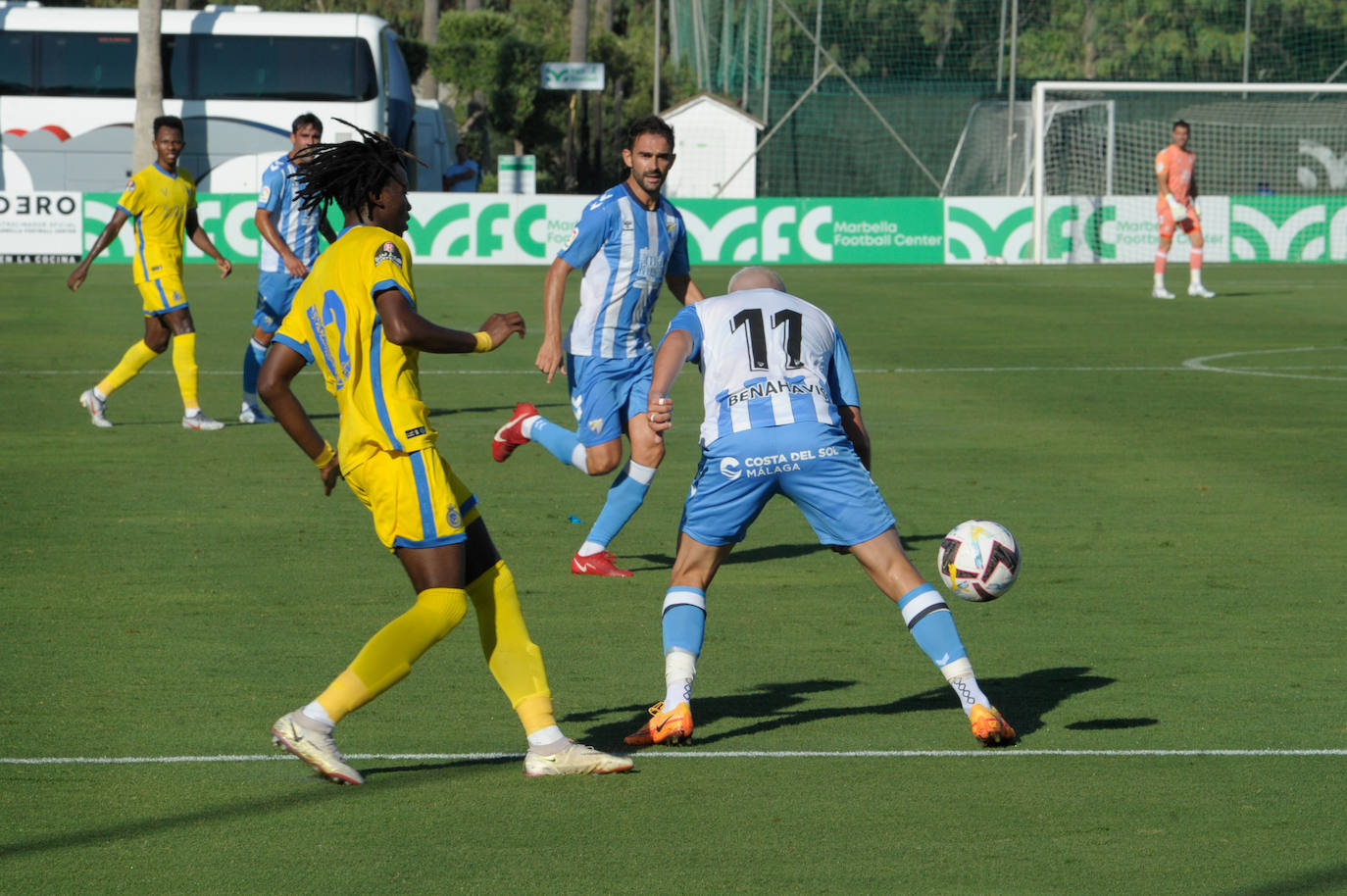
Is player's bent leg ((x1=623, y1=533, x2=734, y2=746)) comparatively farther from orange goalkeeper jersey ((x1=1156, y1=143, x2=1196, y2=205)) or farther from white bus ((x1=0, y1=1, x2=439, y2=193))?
white bus ((x1=0, y1=1, x2=439, y2=193))

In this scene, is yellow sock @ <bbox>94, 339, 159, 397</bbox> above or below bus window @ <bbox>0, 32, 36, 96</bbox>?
below

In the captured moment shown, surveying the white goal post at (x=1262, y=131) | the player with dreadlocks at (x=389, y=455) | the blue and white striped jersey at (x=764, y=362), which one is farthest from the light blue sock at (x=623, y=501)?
the white goal post at (x=1262, y=131)

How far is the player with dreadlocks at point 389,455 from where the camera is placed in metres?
5.31

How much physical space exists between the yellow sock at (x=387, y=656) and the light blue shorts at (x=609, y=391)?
141 inches

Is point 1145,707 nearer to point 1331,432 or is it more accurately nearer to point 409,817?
point 409,817

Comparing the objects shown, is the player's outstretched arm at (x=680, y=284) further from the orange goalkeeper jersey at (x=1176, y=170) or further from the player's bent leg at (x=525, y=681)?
Result: the orange goalkeeper jersey at (x=1176, y=170)

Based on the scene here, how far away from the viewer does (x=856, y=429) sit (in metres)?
6.09

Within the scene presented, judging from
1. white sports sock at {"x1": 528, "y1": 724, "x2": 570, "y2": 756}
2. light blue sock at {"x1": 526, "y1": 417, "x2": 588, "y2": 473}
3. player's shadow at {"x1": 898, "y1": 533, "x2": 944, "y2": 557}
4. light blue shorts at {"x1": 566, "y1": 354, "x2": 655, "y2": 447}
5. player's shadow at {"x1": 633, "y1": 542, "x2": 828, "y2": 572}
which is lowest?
player's shadow at {"x1": 633, "y1": 542, "x2": 828, "y2": 572}

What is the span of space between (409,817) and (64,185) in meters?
37.4

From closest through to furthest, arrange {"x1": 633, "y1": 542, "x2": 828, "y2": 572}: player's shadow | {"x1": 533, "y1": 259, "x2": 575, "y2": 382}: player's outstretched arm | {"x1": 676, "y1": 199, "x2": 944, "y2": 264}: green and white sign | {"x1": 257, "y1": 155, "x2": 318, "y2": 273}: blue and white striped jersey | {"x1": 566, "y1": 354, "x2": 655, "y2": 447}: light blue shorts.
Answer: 1. {"x1": 533, "y1": 259, "x2": 575, "y2": 382}: player's outstretched arm
2. {"x1": 566, "y1": 354, "x2": 655, "y2": 447}: light blue shorts
3. {"x1": 633, "y1": 542, "x2": 828, "y2": 572}: player's shadow
4. {"x1": 257, "y1": 155, "x2": 318, "y2": 273}: blue and white striped jersey
5. {"x1": 676, "y1": 199, "x2": 944, "y2": 264}: green and white sign

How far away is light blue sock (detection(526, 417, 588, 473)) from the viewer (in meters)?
9.04

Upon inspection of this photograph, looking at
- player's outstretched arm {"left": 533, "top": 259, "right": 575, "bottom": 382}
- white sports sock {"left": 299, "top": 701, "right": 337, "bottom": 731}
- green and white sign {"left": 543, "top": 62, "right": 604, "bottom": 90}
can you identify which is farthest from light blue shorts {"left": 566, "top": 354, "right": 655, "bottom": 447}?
green and white sign {"left": 543, "top": 62, "right": 604, "bottom": 90}

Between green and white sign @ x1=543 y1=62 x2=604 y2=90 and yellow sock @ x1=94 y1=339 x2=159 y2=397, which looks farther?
green and white sign @ x1=543 y1=62 x2=604 y2=90

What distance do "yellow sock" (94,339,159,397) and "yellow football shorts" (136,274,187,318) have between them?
0.29 meters
